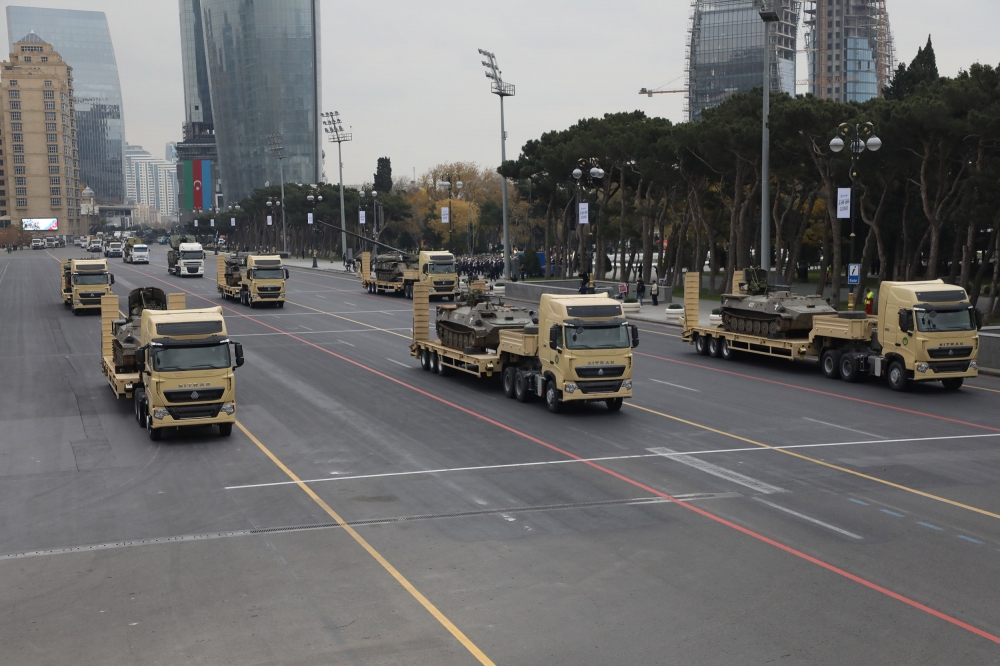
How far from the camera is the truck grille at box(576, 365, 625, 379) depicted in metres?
25.3

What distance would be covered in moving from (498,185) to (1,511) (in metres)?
146

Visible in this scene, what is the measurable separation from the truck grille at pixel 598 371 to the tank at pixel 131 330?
1149 centimetres

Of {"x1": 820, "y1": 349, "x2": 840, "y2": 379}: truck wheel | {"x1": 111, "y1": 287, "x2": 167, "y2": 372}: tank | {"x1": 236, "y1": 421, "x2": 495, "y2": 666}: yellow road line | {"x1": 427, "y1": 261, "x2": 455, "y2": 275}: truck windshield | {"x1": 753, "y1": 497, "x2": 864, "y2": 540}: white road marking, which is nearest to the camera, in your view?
{"x1": 236, "y1": 421, "x2": 495, "y2": 666}: yellow road line

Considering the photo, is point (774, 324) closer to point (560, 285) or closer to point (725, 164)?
point (725, 164)

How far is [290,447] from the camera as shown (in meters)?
22.3

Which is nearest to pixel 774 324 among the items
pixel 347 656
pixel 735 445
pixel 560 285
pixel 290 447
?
pixel 735 445

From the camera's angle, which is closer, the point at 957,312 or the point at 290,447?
the point at 290,447

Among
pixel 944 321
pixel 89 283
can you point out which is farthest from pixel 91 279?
pixel 944 321

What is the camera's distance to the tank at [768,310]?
33.8 m

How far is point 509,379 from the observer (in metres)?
28.6

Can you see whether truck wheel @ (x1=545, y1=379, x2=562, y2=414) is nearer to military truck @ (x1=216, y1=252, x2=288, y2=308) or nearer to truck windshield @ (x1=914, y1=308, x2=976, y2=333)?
truck windshield @ (x1=914, y1=308, x2=976, y2=333)

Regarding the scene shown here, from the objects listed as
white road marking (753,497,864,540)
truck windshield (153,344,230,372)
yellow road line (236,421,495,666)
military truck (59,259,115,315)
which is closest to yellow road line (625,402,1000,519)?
white road marking (753,497,864,540)

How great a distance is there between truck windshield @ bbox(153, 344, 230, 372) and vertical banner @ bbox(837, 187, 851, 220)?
2361 centimetres

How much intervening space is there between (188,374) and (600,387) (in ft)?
30.5
